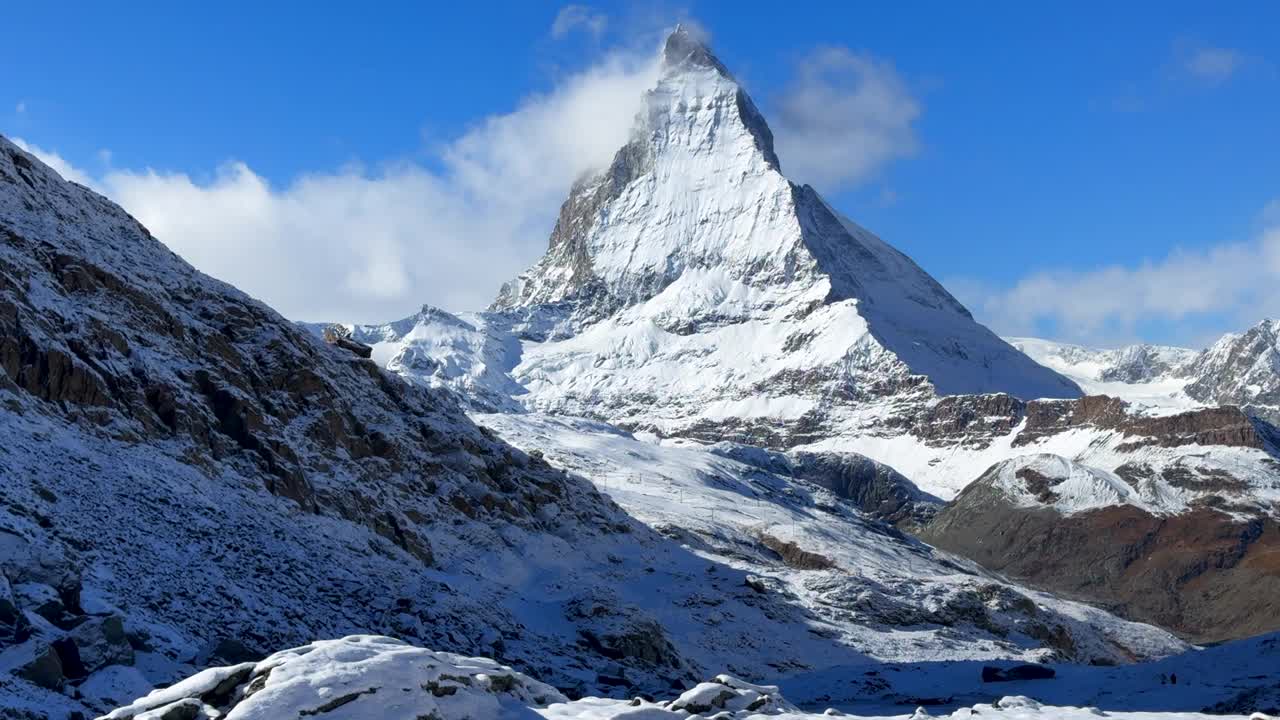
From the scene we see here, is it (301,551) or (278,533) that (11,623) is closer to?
(301,551)

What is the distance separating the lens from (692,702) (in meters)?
31.3

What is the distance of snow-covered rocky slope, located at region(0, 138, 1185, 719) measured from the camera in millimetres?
53531

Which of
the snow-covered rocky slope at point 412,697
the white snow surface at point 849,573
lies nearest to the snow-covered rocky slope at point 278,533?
the white snow surface at point 849,573

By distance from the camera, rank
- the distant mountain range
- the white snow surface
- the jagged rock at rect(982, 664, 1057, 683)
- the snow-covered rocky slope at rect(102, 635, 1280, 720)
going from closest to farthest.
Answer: the snow-covered rocky slope at rect(102, 635, 1280, 720) → the distant mountain range → the jagged rock at rect(982, 664, 1057, 683) → the white snow surface

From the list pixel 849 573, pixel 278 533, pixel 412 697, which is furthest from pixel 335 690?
pixel 849 573

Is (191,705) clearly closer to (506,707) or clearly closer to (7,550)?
(506,707)

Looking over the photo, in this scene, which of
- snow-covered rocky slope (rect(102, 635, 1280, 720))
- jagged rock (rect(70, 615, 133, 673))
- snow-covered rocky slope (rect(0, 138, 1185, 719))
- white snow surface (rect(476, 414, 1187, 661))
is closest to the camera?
snow-covered rocky slope (rect(102, 635, 1280, 720))

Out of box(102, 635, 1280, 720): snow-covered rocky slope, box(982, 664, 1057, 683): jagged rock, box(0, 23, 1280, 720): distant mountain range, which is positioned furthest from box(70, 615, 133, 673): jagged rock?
box(982, 664, 1057, 683): jagged rock

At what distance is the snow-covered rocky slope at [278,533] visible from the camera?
5353 cm

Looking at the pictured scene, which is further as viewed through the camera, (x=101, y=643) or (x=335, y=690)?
(x=101, y=643)

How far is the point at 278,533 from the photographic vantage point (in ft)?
230

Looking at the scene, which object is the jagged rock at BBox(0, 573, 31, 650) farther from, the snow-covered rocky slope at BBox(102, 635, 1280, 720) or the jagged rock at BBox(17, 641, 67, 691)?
the snow-covered rocky slope at BBox(102, 635, 1280, 720)

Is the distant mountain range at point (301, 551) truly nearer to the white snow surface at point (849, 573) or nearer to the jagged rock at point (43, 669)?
the jagged rock at point (43, 669)

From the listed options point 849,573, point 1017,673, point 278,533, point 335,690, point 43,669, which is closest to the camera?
point 335,690
